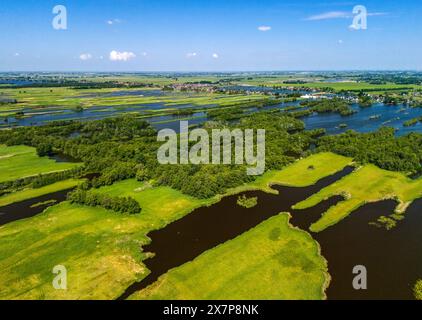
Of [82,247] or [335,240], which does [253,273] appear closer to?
[335,240]

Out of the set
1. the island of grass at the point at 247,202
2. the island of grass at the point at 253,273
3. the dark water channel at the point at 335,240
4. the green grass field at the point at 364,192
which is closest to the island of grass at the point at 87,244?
the island of grass at the point at 253,273

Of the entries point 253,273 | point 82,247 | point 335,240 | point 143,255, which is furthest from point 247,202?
point 82,247

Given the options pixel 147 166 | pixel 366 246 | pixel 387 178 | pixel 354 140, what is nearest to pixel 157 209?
pixel 147 166

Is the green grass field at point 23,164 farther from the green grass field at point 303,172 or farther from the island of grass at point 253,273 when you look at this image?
the island of grass at point 253,273

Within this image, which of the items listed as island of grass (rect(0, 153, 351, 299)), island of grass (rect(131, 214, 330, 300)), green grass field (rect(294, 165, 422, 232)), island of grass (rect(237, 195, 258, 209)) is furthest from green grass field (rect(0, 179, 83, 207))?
green grass field (rect(294, 165, 422, 232))

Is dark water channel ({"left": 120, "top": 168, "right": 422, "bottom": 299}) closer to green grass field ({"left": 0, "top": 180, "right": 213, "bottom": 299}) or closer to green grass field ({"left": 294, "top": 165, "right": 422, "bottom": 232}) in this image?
green grass field ({"left": 294, "top": 165, "right": 422, "bottom": 232})

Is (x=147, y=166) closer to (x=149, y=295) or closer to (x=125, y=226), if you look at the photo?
(x=125, y=226)
